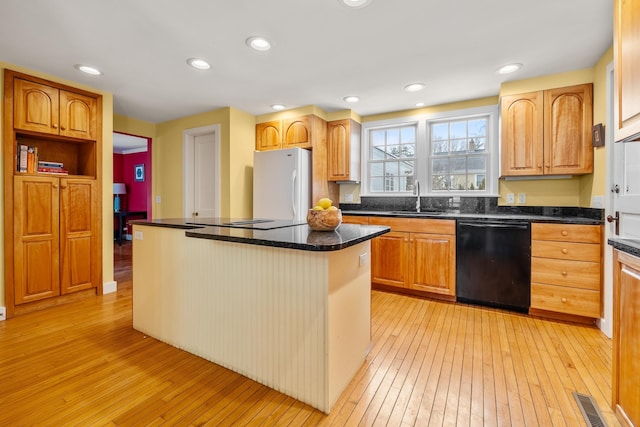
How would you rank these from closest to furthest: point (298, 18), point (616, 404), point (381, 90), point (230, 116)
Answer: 1. point (616, 404)
2. point (298, 18)
3. point (381, 90)
4. point (230, 116)

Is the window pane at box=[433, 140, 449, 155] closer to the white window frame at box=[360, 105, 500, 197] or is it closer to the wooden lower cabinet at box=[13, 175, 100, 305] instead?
the white window frame at box=[360, 105, 500, 197]

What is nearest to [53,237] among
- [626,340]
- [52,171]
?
[52,171]

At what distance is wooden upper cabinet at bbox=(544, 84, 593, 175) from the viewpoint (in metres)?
2.70

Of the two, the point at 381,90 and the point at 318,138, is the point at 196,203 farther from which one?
the point at 381,90

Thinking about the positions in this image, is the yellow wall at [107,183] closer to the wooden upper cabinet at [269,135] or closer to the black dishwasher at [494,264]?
the wooden upper cabinet at [269,135]

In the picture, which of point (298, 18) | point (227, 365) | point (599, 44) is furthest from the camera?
point (599, 44)

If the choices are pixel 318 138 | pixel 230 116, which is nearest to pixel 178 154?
pixel 230 116

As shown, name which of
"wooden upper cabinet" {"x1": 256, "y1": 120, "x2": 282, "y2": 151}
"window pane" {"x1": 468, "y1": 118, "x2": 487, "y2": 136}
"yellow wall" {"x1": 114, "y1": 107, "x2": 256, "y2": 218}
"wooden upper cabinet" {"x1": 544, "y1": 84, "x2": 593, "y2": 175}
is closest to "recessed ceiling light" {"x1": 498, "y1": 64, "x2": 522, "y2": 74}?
"wooden upper cabinet" {"x1": 544, "y1": 84, "x2": 593, "y2": 175}

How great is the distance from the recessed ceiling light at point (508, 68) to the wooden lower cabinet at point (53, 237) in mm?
4353

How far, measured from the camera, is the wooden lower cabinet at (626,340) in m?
1.22

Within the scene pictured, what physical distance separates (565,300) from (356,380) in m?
2.11

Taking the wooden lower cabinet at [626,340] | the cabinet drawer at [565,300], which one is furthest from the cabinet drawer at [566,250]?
the wooden lower cabinet at [626,340]

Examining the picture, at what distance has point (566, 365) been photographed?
193 cm

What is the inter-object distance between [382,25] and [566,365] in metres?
2.59
